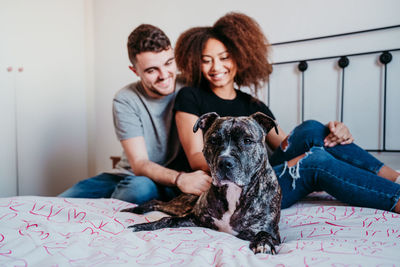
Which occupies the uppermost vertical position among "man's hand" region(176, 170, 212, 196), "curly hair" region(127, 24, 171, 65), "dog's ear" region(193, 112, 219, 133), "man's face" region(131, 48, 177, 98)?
"curly hair" region(127, 24, 171, 65)

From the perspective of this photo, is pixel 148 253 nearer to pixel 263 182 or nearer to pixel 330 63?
pixel 263 182

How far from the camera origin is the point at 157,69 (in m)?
1.91

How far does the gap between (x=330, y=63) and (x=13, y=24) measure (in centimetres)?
282

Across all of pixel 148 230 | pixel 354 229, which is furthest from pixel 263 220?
pixel 148 230

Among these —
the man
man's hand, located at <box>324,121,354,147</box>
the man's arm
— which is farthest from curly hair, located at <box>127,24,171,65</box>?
man's hand, located at <box>324,121,354,147</box>

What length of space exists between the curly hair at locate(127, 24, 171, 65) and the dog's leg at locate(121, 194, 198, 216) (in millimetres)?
964

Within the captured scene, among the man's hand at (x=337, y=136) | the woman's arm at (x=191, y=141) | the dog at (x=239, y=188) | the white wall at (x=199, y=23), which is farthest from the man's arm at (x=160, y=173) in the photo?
the white wall at (x=199, y=23)

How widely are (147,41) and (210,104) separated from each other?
59 centimetres

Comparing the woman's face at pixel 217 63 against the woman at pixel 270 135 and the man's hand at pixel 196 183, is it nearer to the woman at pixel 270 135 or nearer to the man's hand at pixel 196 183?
the woman at pixel 270 135

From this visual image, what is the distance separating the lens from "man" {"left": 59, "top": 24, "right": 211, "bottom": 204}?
1.81 meters

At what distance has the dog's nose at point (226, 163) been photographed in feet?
3.49

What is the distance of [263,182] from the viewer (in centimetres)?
120

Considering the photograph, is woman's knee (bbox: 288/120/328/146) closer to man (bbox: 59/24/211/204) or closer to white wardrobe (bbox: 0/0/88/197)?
man (bbox: 59/24/211/204)

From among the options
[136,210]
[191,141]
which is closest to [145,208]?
[136,210]
